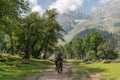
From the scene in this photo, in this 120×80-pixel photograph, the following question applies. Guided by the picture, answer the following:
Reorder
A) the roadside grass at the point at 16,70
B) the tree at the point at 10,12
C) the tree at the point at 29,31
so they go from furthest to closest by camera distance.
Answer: the tree at the point at 29,31
the tree at the point at 10,12
the roadside grass at the point at 16,70

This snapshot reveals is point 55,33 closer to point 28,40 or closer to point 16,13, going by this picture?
point 28,40

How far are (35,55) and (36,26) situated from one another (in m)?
22.9

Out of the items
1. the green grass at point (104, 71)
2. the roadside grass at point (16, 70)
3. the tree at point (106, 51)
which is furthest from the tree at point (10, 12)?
the tree at point (106, 51)

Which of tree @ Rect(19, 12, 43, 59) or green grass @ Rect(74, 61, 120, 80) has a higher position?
tree @ Rect(19, 12, 43, 59)

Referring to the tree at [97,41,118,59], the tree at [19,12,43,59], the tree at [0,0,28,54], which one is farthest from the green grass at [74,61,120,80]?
the tree at [97,41,118,59]

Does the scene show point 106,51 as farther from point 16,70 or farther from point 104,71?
point 16,70

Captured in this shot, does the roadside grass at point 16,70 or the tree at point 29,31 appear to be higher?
the tree at point 29,31

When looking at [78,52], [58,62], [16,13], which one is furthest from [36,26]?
[78,52]

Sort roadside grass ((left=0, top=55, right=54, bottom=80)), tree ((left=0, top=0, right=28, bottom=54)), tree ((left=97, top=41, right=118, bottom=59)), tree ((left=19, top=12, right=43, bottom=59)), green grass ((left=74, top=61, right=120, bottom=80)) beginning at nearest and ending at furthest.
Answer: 1. green grass ((left=74, top=61, right=120, bottom=80))
2. roadside grass ((left=0, top=55, right=54, bottom=80))
3. tree ((left=0, top=0, right=28, bottom=54))
4. tree ((left=19, top=12, right=43, bottom=59))
5. tree ((left=97, top=41, right=118, bottom=59))

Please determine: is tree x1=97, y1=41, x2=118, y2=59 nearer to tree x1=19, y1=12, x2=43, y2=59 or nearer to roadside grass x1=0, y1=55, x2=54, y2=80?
tree x1=19, y1=12, x2=43, y2=59

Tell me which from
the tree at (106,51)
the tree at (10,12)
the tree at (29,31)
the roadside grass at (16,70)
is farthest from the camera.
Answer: the tree at (106,51)

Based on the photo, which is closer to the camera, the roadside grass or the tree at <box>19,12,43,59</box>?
the roadside grass

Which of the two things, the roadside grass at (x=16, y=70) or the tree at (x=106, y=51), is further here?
the tree at (x=106, y=51)

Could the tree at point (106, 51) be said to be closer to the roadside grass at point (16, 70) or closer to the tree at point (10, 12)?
the tree at point (10, 12)
